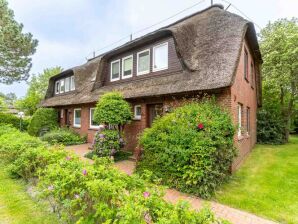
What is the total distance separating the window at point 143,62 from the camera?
11.1 meters

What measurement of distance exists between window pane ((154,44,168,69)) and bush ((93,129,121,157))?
405 centimetres

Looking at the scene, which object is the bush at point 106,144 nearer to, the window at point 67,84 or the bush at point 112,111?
the bush at point 112,111

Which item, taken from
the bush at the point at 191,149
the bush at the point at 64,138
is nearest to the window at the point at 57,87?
the bush at the point at 64,138

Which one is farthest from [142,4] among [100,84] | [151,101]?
[151,101]

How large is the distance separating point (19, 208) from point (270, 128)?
16.8 metres

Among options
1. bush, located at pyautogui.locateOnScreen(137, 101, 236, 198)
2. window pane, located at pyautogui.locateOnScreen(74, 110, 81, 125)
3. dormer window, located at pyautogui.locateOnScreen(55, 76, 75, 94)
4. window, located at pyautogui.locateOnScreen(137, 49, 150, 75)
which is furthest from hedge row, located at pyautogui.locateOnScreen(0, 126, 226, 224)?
dormer window, located at pyautogui.locateOnScreen(55, 76, 75, 94)

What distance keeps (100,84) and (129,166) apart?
23.4 ft

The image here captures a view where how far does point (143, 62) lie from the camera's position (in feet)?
37.6

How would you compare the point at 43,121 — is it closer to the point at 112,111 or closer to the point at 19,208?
the point at 112,111

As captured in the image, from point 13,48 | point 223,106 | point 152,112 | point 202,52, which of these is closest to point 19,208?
point 223,106

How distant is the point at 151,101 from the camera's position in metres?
9.94

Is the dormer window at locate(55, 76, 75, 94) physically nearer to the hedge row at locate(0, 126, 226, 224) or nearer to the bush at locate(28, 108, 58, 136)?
the bush at locate(28, 108, 58, 136)

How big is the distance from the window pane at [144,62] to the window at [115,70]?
1961mm

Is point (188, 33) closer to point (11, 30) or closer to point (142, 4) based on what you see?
point (142, 4)
